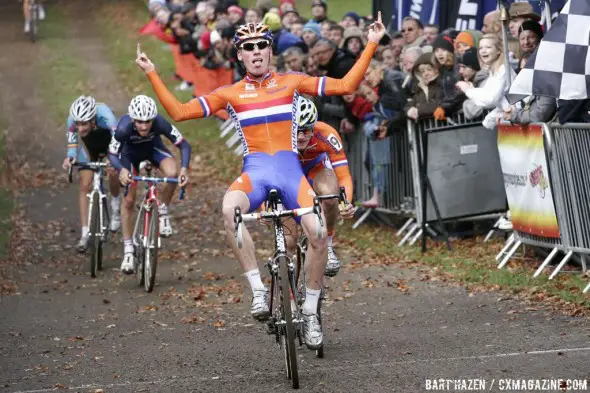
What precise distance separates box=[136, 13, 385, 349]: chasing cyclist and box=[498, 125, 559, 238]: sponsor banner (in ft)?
12.0

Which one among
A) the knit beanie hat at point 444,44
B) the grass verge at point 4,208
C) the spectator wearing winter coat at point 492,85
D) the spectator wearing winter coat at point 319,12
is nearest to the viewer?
the spectator wearing winter coat at point 492,85

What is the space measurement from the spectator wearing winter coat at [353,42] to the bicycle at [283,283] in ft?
29.4

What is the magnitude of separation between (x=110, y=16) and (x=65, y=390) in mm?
38091

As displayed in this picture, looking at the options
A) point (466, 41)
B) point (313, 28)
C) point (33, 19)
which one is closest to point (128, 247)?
point (466, 41)

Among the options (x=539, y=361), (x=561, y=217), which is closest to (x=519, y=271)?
(x=561, y=217)

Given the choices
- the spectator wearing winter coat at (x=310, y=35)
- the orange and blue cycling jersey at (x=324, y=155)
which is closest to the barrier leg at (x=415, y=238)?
the orange and blue cycling jersey at (x=324, y=155)

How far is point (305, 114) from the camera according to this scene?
10.6 metres

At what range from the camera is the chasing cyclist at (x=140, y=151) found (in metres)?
14.7

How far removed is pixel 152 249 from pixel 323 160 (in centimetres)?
394

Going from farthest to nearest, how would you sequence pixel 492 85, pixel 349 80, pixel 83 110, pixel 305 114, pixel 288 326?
pixel 83 110, pixel 492 85, pixel 305 114, pixel 349 80, pixel 288 326

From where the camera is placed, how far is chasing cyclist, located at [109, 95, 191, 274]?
577 inches

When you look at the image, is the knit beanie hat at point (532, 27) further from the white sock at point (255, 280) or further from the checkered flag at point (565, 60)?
the white sock at point (255, 280)

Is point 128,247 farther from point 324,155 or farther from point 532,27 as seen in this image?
point 532,27

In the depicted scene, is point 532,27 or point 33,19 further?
point 33,19
